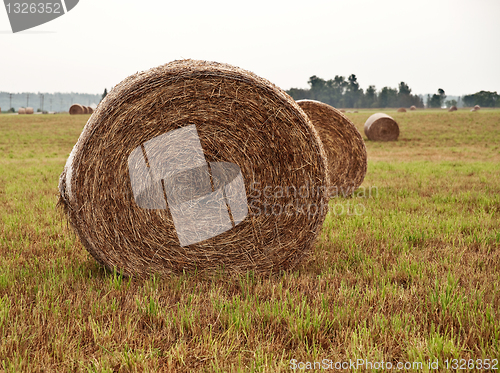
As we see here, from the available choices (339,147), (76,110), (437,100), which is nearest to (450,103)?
(437,100)

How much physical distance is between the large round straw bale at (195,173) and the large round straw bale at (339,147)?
4484 mm

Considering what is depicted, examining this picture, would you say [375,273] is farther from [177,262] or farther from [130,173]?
[130,173]

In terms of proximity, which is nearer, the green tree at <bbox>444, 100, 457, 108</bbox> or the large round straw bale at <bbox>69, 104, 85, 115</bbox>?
the large round straw bale at <bbox>69, 104, 85, 115</bbox>

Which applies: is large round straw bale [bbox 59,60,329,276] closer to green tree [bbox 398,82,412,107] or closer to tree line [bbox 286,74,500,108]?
tree line [bbox 286,74,500,108]

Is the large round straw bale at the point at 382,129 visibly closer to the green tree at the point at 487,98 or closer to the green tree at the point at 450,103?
the green tree at the point at 487,98

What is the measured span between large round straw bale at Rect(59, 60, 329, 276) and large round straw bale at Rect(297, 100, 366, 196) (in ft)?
14.7

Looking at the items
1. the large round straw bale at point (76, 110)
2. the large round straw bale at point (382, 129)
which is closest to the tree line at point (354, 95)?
the large round straw bale at point (76, 110)

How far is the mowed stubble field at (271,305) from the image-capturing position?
94.1 inches

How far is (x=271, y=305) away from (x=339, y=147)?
572 cm

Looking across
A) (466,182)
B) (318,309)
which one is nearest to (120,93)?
(318,309)

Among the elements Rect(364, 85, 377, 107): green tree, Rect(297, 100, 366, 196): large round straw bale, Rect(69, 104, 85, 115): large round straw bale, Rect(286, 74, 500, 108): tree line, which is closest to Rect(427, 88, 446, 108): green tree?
Rect(286, 74, 500, 108): tree line

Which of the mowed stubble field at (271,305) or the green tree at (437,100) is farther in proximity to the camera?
the green tree at (437,100)

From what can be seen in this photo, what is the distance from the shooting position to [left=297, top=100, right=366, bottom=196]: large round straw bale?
8.14m

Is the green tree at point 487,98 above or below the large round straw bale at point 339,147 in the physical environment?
above
